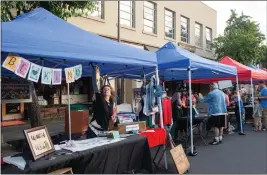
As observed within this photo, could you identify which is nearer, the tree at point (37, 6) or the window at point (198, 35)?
the tree at point (37, 6)

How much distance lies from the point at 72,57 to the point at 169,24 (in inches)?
642

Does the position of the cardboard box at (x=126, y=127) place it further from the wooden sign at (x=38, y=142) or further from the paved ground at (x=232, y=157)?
the wooden sign at (x=38, y=142)

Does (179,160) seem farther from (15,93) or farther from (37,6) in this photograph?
(15,93)

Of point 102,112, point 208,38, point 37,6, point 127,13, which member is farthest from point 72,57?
point 208,38

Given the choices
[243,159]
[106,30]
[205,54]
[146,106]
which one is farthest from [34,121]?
[205,54]

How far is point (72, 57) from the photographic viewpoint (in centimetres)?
409

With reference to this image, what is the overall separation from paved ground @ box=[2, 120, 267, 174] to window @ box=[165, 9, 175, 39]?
11305 millimetres

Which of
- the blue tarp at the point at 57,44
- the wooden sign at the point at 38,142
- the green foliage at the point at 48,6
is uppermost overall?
the green foliage at the point at 48,6

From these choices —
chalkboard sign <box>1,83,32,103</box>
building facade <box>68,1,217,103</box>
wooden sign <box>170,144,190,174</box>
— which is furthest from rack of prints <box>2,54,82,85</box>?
building facade <box>68,1,217,103</box>

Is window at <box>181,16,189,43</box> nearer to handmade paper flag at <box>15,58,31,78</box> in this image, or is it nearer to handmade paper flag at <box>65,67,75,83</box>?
handmade paper flag at <box>65,67,75,83</box>

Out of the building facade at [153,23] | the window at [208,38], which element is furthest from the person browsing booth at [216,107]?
the window at [208,38]

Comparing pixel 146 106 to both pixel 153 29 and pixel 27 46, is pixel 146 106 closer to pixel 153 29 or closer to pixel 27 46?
pixel 27 46

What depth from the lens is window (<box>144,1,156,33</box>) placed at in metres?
17.3

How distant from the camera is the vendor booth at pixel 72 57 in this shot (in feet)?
11.5
